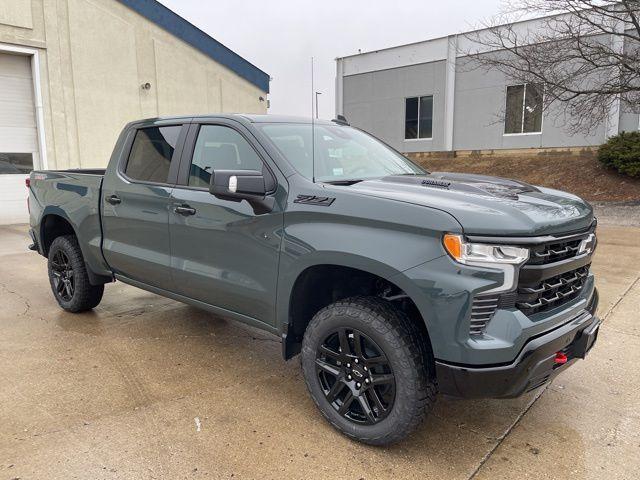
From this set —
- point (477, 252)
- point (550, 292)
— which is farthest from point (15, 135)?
point (550, 292)

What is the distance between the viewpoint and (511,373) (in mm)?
2402

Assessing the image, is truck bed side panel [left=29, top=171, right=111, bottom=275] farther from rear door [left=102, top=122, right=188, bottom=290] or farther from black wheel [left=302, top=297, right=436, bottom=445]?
black wheel [left=302, top=297, right=436, bottom=445]

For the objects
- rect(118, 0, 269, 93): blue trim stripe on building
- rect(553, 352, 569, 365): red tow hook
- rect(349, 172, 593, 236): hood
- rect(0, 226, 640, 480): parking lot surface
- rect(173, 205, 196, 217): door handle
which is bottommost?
rect(0, 226, 640, 480): parking lot surface

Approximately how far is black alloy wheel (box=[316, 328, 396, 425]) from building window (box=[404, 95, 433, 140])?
20.2 meters

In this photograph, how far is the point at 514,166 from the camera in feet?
61.1

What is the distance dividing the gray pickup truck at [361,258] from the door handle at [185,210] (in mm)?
10

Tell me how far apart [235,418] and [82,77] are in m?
13.1

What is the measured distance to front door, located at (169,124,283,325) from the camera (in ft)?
10.5

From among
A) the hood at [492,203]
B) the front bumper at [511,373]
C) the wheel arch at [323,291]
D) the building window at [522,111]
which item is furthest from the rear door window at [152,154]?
the building window at [522,111]

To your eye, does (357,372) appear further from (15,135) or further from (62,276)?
(15,135)

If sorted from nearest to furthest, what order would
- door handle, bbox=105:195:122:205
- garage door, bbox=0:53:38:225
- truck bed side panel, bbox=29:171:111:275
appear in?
door handle, bbox=105:195:122:205 < truck bed side panel, bbox=29:171:111:275 < garage door, bbox=0:53:38:225

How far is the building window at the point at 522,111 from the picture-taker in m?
18.6

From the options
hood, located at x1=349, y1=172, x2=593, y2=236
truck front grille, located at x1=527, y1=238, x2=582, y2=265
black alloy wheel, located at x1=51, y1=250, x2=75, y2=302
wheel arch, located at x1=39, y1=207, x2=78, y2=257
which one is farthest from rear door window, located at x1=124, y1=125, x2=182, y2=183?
truck front grille, located at x1=527, y1=238, x2=582, y2=265

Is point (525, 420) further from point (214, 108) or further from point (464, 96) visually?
point (464, 96)
